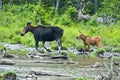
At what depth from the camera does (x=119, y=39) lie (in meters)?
28.1

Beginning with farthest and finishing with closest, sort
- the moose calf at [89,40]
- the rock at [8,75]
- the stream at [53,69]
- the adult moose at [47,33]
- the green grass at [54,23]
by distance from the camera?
the green grass at [54,23]
the moose calf at [89,40]
the adult moose at [47,33]
the stream at [53,69]
the rock at [8,75]

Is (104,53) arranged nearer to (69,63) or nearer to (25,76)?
(69,63)

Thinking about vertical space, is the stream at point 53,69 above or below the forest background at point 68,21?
above

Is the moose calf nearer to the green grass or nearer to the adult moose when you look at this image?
the green grass

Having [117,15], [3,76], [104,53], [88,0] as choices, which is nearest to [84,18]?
[117,15]

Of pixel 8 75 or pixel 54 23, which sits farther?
pixel 54 23

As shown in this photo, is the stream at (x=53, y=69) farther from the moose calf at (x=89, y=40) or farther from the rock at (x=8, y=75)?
the moose calf at (x=89, y=40)

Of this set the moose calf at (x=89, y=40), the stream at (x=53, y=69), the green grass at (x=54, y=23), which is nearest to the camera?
the stream at (x=53, y=69)

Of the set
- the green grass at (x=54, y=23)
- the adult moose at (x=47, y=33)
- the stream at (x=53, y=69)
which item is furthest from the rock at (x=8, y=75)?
the green grass at (x=54, y=23)

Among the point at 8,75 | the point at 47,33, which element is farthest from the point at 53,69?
the point at 47,33

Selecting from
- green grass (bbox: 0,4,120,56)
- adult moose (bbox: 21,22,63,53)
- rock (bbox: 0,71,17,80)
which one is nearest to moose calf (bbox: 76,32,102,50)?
green grass (bbox: 0,4,120,56)

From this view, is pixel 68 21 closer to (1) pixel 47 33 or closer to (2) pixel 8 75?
(1) pixel 47 33

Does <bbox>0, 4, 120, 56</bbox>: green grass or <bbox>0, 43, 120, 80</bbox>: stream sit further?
<bbox>0, 4, 120, 56</bbox>: green grass

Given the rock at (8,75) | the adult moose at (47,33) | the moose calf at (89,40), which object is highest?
the rock at (8,75)
